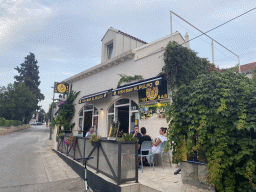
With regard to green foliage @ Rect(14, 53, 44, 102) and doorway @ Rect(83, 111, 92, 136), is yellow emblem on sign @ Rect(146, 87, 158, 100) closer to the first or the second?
doorway @ Rect(83, 111, 92, 136)

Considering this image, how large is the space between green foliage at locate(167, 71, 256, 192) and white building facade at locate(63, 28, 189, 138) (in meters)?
3.70

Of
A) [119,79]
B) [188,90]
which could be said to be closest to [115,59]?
[119,79]

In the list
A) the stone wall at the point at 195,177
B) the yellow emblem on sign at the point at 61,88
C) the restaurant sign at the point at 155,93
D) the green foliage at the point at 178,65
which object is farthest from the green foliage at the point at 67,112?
the stone wall at the point at 195,177

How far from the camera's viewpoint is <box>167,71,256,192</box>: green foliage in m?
2.25

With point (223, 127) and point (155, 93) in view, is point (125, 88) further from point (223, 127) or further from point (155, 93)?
point (223, 127)

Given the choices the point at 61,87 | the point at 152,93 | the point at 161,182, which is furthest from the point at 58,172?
the point at 61,87

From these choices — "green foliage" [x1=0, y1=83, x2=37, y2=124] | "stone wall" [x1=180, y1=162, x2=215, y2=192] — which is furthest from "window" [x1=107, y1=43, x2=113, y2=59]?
"green foliage" [x1=0, y1=83, x2=37, y2=124]

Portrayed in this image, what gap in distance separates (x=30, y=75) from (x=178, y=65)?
142 feet

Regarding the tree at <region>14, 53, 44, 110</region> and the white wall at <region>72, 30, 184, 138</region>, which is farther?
the tree at <region>14, 53, 44, 110</region>

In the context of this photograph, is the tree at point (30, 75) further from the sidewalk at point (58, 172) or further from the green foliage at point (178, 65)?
the green foliage at point (178, 65)

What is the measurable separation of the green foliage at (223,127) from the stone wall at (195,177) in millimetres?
273

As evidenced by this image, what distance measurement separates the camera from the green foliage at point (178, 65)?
668 cm

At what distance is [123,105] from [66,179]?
166 inches

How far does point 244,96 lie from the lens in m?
2.47
